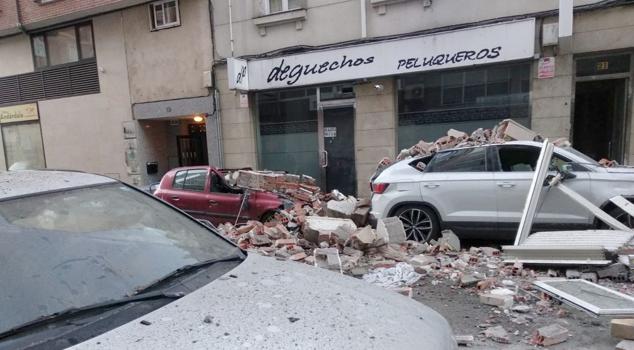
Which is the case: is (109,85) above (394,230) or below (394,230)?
above

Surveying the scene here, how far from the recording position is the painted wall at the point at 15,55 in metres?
15.1

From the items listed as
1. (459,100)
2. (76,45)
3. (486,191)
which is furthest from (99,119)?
(486,191)

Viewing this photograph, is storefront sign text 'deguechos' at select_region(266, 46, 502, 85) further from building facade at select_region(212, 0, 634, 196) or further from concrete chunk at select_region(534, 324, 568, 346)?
concrete chunk at select_region(534, 324, 568, 346)

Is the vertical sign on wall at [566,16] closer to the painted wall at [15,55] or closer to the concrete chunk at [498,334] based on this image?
the concrete chunk at [498,334]

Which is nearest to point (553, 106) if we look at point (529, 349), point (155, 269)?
point (529, 349)

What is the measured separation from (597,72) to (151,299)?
9649mm

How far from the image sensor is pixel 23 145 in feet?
53.1

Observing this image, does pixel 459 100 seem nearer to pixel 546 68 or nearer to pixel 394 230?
pixel 546 68

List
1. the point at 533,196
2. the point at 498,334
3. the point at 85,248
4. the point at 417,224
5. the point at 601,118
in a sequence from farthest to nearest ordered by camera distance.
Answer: the point at 601,118, the point at 417,224, the point at 533,196, the point at 498,334, the point at 85,248

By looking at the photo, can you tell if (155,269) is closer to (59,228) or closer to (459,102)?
(59,228)

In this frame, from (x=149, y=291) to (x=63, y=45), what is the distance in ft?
52.1

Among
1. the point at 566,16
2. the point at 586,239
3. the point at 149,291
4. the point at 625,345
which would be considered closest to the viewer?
the point at 149,291

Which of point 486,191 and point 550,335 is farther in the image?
point 486,191

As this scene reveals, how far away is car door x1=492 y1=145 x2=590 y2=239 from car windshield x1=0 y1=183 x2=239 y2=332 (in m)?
4.77
